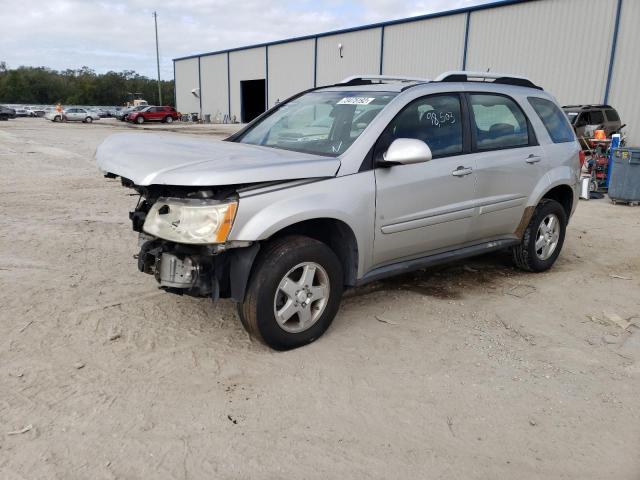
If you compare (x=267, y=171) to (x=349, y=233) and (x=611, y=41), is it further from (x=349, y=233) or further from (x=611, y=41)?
(x=611, y=41)

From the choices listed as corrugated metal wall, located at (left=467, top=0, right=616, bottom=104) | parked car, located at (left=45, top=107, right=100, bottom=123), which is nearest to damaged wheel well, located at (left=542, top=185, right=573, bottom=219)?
corrugated metal wall, located at (left=467, top=0, right=616, bottom=104)

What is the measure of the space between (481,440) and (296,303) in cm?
144

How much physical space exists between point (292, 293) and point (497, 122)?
2637 mm

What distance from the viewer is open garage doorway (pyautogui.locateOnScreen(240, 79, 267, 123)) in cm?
4078

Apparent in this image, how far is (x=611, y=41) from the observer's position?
17844 millimetres

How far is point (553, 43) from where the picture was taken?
64.2 ft

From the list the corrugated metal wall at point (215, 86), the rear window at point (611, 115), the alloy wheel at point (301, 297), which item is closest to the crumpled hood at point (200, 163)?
the alloy wheel at point (301, 297)

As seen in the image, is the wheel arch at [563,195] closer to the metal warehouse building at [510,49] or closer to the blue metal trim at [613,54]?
the metal warehouse building at [510,49]

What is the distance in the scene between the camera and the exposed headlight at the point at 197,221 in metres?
3.19

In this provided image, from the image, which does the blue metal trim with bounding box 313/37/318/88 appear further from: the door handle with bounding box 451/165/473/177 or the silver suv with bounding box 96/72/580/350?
the door handle with bounding box 451/165/473/177

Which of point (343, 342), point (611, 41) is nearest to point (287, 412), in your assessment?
point (343, 342)

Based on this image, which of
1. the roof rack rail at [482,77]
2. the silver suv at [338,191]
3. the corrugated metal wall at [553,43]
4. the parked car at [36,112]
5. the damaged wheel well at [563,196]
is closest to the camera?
the silver suv at [338,191]

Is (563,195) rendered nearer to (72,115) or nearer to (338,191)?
(338,191)

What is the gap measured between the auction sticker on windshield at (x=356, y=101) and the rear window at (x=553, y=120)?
1.93 meters
